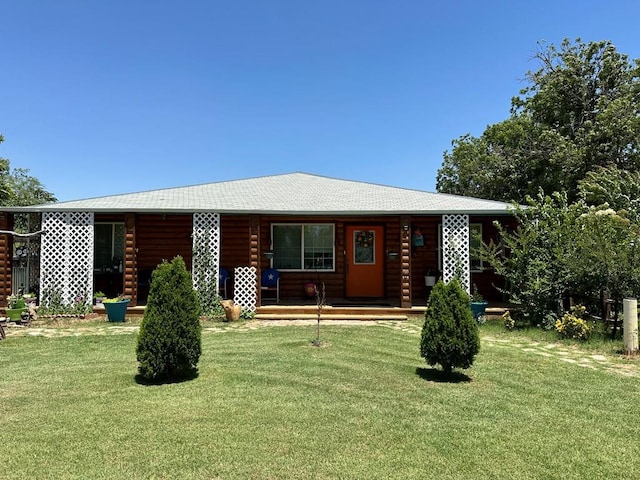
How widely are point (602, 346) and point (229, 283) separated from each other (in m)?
8.49

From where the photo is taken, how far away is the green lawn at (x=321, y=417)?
2943mm

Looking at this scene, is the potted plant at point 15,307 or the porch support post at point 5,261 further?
the porch support post at point 5,261

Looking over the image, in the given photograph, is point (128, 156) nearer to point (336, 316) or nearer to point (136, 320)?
point (136, 320)

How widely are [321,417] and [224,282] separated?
7.77 metres

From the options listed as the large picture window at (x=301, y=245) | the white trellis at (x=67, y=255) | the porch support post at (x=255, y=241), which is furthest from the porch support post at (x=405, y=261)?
the white trellis at (x=67, y=255)

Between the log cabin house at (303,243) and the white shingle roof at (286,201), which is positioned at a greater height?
the white shingle roof at (286,201)

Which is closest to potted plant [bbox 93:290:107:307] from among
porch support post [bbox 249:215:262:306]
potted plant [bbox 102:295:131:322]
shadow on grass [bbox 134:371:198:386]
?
potted plant [bbox 102:295:131:322]

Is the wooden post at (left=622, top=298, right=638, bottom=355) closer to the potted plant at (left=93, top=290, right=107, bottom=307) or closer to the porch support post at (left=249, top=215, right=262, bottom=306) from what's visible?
the porch support post at (left=249, top=215, right=262, bottom=306)

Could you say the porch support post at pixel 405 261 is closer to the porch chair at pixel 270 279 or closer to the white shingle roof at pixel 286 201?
the white shingle roof at pixel 286 201

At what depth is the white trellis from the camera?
9.91 metres

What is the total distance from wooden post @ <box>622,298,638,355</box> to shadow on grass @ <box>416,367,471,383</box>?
3083 millimetres

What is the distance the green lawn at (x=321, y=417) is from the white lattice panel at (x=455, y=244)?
3799 millimetres

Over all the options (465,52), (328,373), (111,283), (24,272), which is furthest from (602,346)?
(24,272)

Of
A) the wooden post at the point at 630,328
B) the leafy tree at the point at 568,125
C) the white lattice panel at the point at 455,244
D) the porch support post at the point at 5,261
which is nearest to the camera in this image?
the wooden post at the point at 630,328
